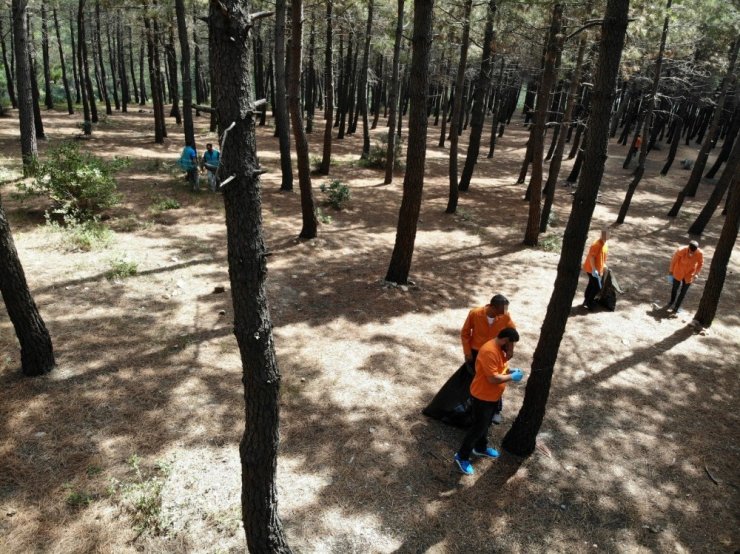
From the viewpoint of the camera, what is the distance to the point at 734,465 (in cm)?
609

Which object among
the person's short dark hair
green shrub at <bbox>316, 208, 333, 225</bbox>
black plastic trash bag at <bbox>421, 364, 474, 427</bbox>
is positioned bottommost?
black plastic trash bag at <bbox>421, 364, 474, 427</bbox>

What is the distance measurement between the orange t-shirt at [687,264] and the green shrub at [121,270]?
37.5 feet

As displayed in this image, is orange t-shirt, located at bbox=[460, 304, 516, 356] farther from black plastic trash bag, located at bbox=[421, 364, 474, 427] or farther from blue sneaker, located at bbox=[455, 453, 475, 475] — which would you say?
blue sneaker, located at bbox=[455, 453, 475, 475]

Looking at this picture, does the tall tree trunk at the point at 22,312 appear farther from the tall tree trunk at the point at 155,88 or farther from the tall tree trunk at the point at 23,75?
the tall tree trunk at the point at 155,88

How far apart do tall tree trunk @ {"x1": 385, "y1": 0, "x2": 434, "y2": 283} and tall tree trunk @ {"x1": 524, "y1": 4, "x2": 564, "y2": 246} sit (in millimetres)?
5334

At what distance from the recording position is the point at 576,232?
195 inches

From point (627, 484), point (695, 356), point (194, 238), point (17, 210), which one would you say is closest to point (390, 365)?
point (627, 484)

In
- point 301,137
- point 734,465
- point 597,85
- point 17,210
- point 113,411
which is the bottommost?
point 734,465

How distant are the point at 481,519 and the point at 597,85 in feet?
15.1

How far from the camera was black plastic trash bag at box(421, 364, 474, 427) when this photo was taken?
5.99 meters

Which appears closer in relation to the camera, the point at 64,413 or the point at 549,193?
the point at 64,413

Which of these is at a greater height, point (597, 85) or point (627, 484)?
point (597, 85)

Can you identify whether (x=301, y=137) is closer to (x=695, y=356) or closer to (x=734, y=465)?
(x=695, y=356)

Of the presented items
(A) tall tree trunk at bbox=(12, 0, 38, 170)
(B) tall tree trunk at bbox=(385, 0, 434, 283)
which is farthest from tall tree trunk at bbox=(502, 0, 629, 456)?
(A) tall tree trunk at bbox=(12, 0, 38, 170)
